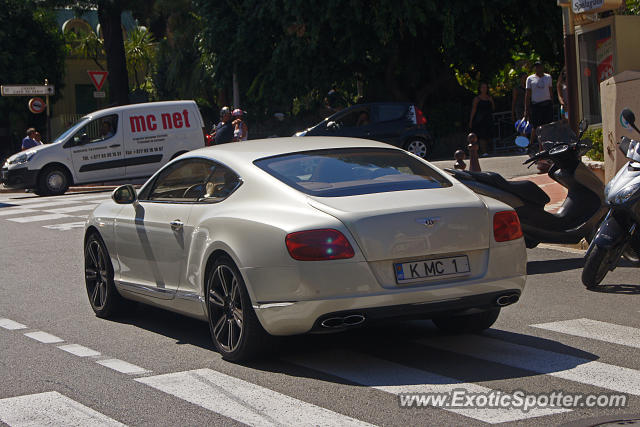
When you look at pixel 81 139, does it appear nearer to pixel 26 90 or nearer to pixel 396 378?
pixel 26 90

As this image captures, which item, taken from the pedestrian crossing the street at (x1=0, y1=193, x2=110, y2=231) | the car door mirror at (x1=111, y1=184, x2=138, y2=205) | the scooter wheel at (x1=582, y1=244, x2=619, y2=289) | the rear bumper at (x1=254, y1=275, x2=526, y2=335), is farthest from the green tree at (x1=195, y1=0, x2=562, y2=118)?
the rear bumper at (x1=254, y1=275, x2=526, y2=335)

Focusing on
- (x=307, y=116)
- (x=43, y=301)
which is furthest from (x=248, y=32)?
(x=43, y=301)

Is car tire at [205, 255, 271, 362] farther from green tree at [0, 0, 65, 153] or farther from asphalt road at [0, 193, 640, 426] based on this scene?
green tree at [0, 0, 65, 153]

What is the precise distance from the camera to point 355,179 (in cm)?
702

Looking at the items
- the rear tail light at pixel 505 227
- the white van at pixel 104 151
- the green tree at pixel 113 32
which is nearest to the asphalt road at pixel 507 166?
the white van at pixel 104 151

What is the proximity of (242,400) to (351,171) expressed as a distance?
1938mm

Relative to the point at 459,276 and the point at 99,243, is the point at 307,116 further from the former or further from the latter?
the point at 459,276

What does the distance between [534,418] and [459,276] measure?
1449 millimetres

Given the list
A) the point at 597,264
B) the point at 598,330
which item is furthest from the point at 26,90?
the point at 598,330

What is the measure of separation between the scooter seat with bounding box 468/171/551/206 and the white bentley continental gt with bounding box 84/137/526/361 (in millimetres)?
2528

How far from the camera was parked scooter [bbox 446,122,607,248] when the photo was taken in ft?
33.8

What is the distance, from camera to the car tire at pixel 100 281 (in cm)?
877

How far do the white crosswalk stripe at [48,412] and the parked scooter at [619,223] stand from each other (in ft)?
15.7

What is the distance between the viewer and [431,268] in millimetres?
6465
